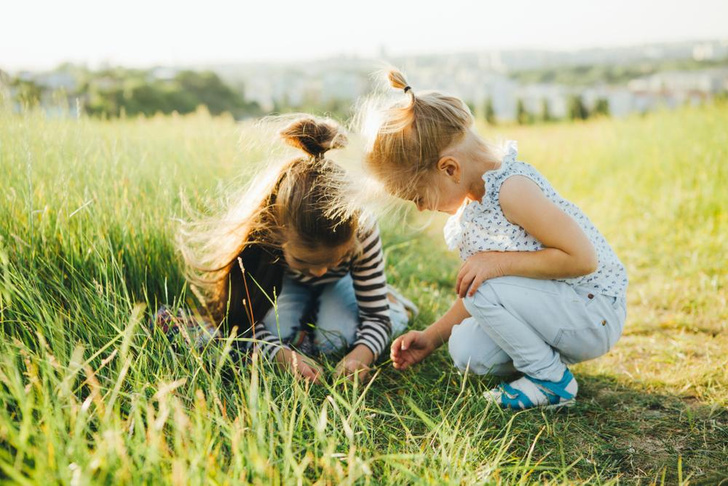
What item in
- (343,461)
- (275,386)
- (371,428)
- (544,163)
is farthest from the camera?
(544,163)

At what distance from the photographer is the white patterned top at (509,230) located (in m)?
1.73

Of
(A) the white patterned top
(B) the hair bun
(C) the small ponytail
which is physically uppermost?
(C) the small ponytail

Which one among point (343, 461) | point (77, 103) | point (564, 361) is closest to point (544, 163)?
point (564, 361)

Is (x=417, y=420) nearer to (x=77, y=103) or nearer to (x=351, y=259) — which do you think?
(x=351, y=259)

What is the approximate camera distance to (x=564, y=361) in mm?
1941

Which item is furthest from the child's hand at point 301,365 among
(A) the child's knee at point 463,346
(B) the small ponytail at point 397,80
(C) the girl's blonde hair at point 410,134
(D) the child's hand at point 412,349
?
(B) the small ponytail at point 397,80

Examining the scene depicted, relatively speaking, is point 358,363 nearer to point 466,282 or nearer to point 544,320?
point 466,282

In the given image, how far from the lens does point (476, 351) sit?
6.30 feet

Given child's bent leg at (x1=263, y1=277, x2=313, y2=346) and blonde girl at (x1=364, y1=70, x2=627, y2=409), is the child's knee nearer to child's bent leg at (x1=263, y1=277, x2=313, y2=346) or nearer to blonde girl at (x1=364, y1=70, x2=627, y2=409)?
blonde girl at (x1=364, y1=70, x2=627, y2=409)

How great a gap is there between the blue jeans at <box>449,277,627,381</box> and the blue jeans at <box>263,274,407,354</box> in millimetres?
591

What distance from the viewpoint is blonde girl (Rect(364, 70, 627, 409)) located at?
1.68 meters

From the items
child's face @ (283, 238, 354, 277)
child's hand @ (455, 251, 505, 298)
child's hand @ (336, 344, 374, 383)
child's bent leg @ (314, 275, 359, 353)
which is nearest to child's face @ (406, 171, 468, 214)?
child's hand @ (455, 251, 505, 298)

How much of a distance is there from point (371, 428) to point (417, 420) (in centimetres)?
22

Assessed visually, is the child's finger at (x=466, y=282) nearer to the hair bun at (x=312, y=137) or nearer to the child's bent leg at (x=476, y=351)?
the child's bent leg at (x=476, y=351)
